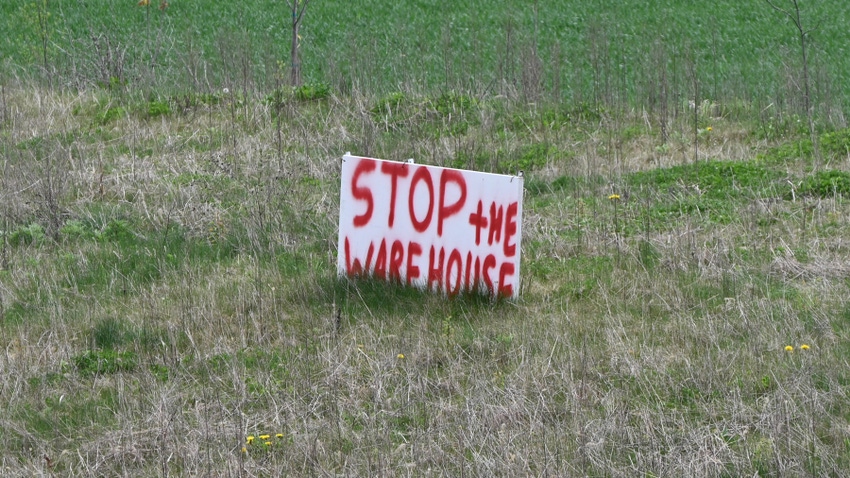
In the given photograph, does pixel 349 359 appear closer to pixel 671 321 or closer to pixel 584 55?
pixel 671 321

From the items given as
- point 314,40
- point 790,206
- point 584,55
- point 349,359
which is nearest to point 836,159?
point 790,206

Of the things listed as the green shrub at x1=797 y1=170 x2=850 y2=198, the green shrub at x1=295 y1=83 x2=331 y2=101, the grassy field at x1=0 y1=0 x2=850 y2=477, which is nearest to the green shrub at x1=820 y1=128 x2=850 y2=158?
the grassy field at x1=0 y1=0 x2=850 y2=477

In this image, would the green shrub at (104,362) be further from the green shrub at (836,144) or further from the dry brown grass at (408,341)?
the green shrub at (836,144)

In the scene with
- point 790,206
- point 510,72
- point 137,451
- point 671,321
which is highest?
point 510,72

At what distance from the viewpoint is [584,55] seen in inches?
562

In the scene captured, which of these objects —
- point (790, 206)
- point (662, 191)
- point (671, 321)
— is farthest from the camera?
point (662, 191)

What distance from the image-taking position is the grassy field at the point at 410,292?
3.78m

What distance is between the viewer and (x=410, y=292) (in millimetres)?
5266

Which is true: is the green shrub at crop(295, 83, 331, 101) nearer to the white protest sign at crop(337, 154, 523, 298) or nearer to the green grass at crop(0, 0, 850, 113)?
the green grass at crop(0, 0, 850, 113)

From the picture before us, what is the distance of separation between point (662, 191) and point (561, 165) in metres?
0.95

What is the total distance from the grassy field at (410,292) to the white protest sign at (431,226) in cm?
13

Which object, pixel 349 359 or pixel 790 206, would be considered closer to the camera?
pixel 349 359

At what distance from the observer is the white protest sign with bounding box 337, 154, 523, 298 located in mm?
5188

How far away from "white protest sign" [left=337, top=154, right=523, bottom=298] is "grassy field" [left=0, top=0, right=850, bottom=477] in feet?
0.44
